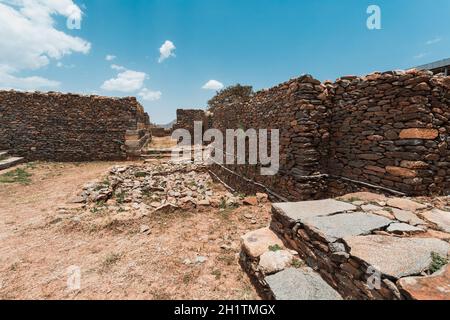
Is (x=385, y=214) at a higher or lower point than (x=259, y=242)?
higher

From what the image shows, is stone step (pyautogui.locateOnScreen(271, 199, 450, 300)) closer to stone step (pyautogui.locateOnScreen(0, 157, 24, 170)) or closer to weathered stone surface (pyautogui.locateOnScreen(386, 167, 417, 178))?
weathered stone surface (pyautogui.locateOnScreen(386, 167, 417, 178))

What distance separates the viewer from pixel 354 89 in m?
4.99

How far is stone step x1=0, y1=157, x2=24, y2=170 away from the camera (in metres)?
9.12

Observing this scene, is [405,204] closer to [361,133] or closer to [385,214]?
[385,214]

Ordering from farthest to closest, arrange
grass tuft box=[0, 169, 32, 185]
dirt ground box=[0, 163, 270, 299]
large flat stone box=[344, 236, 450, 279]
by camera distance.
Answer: grass tuft box=[0, 169, 32, 185] → dirt ground box=[0, 163, 270, 299] → large flat stone box=[344, 236, 450, 279]

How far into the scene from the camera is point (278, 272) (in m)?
2.57

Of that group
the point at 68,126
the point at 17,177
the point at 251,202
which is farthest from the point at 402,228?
the point at 68,126

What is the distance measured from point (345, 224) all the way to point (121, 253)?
3750 mm

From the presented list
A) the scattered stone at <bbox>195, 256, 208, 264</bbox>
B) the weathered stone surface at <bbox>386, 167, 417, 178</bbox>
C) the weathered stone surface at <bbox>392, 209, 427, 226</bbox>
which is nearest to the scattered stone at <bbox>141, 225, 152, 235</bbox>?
the scattered stone at <bbox>195, 256, 208, 264</bbox>

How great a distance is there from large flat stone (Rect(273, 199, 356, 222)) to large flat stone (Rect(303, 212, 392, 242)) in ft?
0.45

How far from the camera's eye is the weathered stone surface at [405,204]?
3.19 meters

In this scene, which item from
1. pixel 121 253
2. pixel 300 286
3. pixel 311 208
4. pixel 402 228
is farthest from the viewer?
pixel 121 253

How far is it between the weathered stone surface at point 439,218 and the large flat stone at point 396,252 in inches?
22.7
